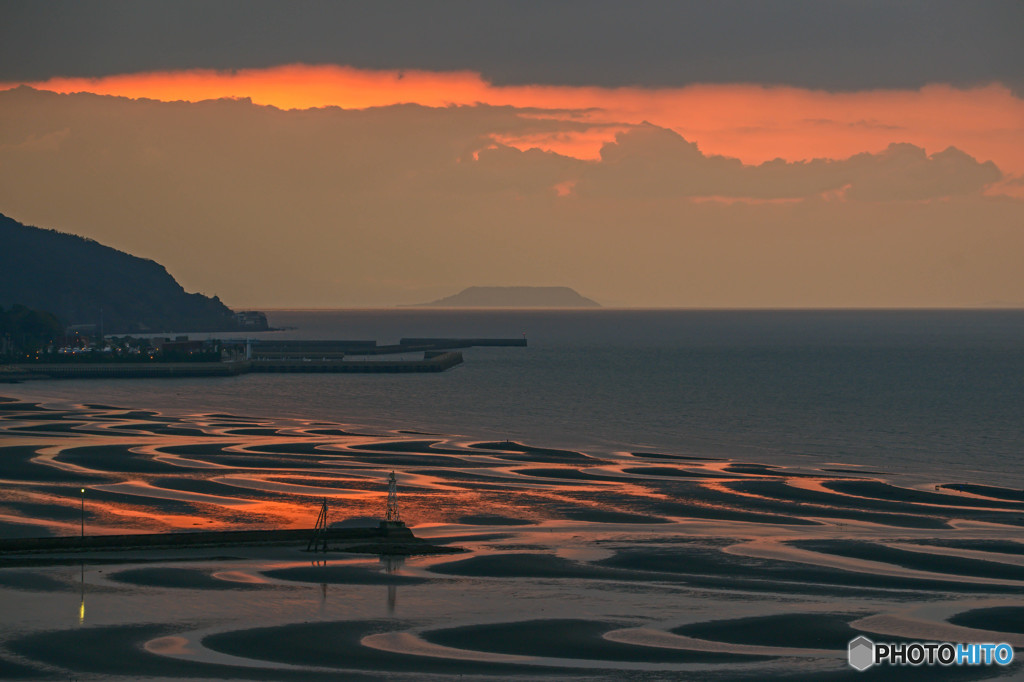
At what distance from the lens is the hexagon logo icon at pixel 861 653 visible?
101ft

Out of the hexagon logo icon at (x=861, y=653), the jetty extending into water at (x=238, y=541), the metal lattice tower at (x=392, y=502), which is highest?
the metal lattice tower at (x=392, y=502)

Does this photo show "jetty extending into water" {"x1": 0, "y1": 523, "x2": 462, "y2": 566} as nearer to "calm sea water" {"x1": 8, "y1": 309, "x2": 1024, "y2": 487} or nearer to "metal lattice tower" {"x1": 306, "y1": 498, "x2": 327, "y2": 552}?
"metal lattice tower" {"x1": 306, "y1": 498, "x2": 327, "y2": 552}

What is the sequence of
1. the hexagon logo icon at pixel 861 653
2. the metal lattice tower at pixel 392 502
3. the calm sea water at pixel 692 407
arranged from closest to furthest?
the hexagon logo icon at pixel 861 653 → the metal lattice tower at pixel 392 502 → the calm sea water at pixel 692 407

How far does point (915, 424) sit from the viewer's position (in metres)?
107

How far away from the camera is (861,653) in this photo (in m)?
31.4

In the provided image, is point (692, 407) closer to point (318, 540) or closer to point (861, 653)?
point (318, 540)

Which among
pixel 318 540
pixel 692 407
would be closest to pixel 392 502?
pixel 318 540

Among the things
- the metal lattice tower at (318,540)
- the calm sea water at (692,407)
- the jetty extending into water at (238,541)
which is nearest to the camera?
the jetty extending into water at (238,541)

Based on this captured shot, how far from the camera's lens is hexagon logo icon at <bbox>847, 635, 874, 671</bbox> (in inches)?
1207

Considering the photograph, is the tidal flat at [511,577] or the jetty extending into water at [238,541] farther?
the jetty extending into water at [238,541]

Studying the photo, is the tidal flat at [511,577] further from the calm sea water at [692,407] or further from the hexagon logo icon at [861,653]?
Result: the calm sea water at [692,407]

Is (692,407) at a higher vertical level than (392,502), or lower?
higher

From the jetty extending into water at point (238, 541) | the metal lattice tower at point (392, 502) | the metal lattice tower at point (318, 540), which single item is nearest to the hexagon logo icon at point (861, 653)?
the jetty extending into water at point (238, 541)

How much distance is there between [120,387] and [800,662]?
137 metres
